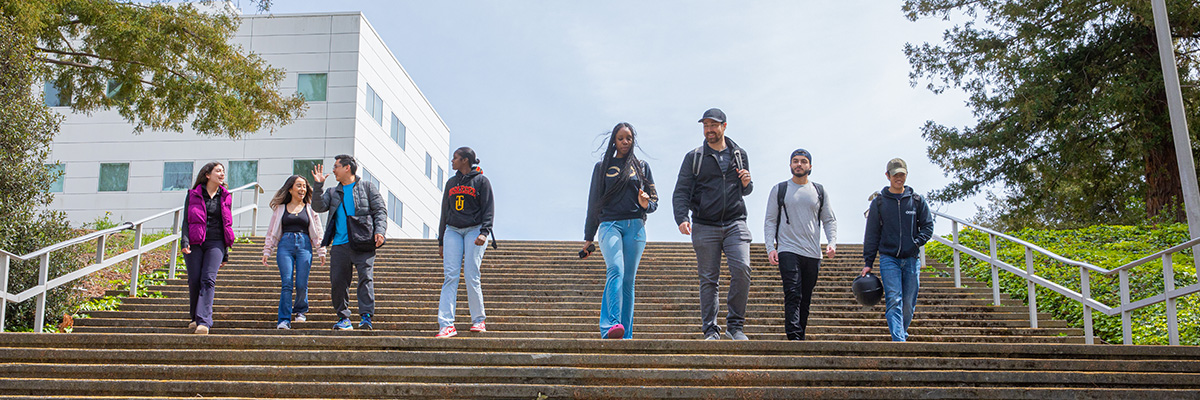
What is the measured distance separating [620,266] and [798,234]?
5.08 feet

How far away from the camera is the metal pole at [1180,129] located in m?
11.3

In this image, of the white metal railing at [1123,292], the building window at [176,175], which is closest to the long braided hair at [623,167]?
the white metal railing at [1123,292]

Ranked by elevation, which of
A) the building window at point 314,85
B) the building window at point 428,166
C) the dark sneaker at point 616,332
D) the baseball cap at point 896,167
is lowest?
the dark sneaker at point 616,332

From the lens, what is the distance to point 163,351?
6.30 metres

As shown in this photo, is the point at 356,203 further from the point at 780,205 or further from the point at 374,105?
the point at 374,105

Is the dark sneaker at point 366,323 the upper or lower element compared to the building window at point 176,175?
lower

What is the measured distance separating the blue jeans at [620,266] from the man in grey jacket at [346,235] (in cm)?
238

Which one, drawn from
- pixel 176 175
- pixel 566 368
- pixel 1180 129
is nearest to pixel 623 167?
pixel 566 368

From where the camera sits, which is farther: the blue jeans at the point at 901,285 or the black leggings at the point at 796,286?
the blue jeans at the point at 901,285

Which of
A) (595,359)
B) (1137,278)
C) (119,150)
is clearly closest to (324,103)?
(119,150)

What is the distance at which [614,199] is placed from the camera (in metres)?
7.33

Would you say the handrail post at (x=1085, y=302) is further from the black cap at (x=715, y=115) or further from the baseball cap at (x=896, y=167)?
the black cap at (x=715, y=115)

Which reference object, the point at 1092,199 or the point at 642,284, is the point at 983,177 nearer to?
the point at 1092,199

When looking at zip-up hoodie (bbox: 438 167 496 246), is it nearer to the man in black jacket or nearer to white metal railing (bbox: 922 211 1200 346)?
the man in black jacket
